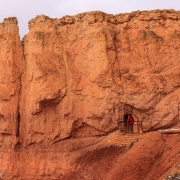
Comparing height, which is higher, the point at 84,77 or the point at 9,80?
the point at 84,77

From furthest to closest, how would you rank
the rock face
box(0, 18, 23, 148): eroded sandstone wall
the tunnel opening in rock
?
the tunnel opening in rock, box(0, 18, 23, 148): eroded sandstone wall, the rock face

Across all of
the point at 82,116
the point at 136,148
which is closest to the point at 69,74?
the point at 82,116

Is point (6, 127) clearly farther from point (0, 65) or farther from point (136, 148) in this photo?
point (136, 148)

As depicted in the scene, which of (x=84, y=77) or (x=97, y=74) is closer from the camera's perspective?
(x=97, y=74)

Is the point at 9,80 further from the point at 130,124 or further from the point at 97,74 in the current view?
the point at 130,124

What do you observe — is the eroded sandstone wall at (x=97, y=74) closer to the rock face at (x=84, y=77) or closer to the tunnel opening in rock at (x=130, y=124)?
the rock face at (x=84, y=77)

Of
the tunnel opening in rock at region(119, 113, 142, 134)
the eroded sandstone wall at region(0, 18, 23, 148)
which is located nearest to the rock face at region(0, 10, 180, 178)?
the eroded sandstone wall at region(0, 18, 23, 148)

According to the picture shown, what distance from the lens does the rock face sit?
21.0 metres

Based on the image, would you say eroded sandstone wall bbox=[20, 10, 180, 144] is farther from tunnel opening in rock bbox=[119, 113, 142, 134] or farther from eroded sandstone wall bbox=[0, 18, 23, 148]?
eroded sandstone wall bbox=[0, 18, 23, 148]

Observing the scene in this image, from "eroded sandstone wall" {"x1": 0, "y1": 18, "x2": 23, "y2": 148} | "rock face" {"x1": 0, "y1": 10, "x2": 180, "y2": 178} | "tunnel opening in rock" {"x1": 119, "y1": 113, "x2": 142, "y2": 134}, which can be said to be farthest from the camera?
"tunnel opening in rock" {"x1": 119, "y1": 113, "x2": 142, "y2": 134}

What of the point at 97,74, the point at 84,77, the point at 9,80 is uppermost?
the point at 97,74

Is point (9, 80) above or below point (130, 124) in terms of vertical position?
above

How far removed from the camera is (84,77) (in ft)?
70.8

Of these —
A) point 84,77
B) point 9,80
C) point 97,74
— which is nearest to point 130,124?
point 97,74
